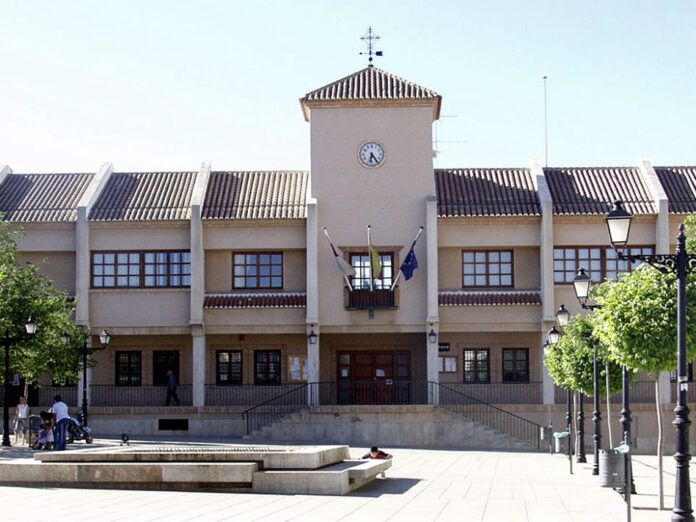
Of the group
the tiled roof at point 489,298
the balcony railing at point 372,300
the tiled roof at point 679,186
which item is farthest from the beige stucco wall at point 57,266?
the tiled roof at point 679,186

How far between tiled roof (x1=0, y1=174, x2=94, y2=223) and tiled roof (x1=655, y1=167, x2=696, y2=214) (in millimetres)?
20763

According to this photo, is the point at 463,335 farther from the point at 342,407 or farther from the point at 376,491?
the point at 376,491

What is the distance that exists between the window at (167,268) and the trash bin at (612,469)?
72.3 feet

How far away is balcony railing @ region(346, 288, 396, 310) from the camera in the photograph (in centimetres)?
4059

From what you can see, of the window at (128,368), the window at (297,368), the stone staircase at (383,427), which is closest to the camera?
→ the stone staircase at (383,427)

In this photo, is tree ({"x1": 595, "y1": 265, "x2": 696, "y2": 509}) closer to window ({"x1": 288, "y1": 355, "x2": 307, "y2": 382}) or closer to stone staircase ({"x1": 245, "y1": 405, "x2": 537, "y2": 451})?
stone staircase ({"x1": 245, "y1": 405, "x2": 537, "y2": 451})

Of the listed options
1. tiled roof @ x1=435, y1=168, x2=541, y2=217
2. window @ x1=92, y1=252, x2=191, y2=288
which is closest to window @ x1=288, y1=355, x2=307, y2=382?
window @ x1=92, y1=252, x2=191, y2=288

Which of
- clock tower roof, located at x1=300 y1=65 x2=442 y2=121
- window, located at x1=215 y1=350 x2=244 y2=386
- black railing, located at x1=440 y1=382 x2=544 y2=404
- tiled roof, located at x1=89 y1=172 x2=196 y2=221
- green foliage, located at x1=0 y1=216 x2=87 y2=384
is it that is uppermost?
clock tower roof, located at x1=300 y1=65 x2=442 y2=121

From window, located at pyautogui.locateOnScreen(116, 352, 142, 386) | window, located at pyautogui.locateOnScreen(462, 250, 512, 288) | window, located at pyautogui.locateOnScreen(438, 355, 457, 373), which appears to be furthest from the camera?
window, located at pyautogui.locateOnScreen(116, 352, 142, 386)

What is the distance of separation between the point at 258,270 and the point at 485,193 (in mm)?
8409

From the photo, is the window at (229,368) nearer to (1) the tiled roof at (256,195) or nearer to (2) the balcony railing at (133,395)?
(2) the balcony railing at (133,395)

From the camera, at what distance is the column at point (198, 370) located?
4044 centimetres

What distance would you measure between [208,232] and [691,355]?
2541 cm

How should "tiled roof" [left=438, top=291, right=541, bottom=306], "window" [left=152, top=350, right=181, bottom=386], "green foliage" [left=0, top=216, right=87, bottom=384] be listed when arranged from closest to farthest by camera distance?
"green foliage" [left=0, top=216, right=87, bottom=384]
"tiled roof" [left=438, top=291, right=541, bottom=306]
"window" [left=152, top=350, right=181, bottom=386]
